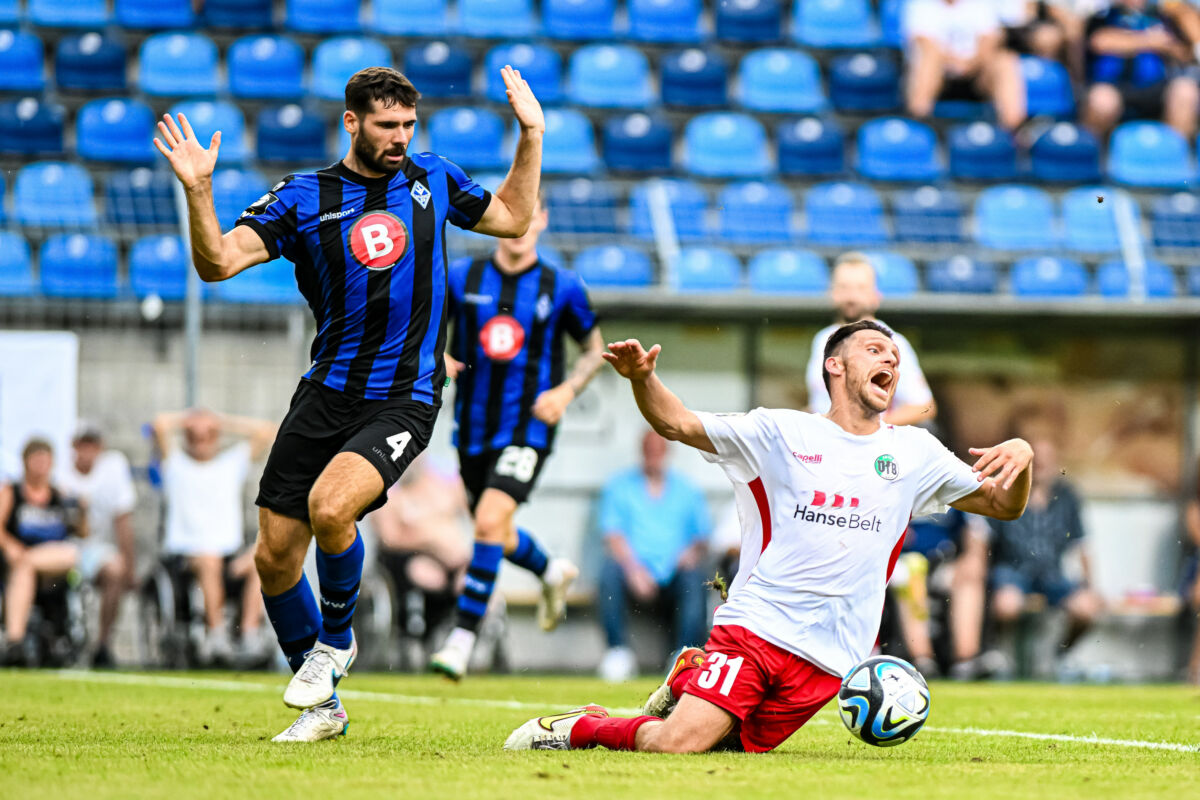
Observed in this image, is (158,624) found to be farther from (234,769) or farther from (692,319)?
(234,769)

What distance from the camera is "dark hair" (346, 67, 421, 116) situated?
559 cm

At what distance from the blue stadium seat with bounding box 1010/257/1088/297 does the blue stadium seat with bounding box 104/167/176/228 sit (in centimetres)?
712

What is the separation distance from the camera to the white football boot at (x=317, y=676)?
18.0 ft

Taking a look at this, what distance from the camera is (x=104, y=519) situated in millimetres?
11727

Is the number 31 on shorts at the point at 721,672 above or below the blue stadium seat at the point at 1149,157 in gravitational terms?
below

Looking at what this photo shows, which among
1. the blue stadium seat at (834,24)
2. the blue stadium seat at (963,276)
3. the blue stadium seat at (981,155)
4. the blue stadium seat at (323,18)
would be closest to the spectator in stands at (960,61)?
the blue stadium seat at (981,155)

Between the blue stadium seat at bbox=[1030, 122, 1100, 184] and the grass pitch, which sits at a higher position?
the blue stadium seat at bbox=[1030, 122, 1100, 184]

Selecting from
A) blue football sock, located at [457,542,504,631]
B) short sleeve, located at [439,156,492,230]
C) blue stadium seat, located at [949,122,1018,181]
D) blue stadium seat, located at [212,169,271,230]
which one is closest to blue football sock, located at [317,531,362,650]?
short sleeve, located at [439,156,492,230]

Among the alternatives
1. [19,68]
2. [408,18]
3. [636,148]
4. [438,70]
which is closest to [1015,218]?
[636,148]

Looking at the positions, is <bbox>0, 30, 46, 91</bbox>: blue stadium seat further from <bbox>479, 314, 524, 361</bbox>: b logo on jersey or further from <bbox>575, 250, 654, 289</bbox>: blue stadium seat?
<bbox>479, 314, 524, 361</bbox>: b logo on jersey

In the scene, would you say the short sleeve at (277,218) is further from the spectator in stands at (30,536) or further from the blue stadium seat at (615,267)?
the blue stadium seat at (615,267)

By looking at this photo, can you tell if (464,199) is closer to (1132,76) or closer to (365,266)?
(365,266)

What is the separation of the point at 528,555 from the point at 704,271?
465 cm

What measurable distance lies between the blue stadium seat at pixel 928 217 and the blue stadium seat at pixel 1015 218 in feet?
1.20
